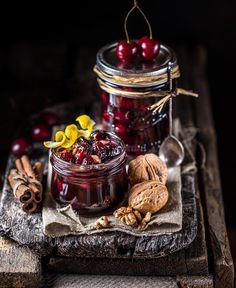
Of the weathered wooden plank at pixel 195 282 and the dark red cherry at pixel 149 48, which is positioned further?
the dark red cherry at pixel 149 48

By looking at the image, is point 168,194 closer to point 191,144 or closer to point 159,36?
point 191,144

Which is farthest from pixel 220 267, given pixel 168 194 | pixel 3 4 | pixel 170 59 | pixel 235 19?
pixel 3 4

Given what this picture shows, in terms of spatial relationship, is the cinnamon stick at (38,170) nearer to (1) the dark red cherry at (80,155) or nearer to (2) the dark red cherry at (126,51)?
(1) the dark red cherry at (80,155)

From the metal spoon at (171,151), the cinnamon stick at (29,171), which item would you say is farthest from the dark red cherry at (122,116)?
the cinnamon stick at (29,171)

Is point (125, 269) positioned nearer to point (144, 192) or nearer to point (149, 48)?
point (144, 192)

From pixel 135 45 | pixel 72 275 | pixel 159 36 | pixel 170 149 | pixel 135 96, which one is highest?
pixel 159 36

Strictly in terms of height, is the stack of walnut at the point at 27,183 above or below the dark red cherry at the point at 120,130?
below
